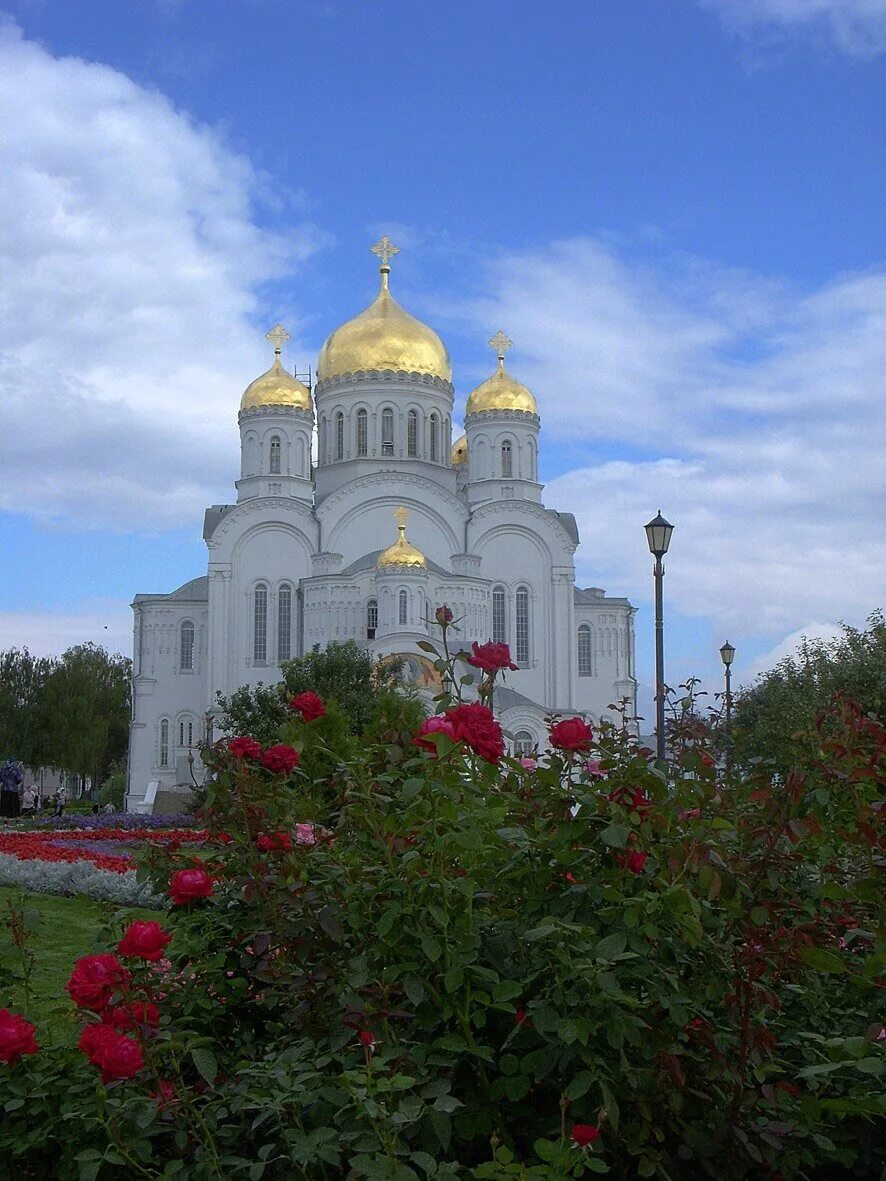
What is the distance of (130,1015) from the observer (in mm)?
3301

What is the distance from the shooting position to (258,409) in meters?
42.3

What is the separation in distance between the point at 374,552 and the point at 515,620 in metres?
5.06

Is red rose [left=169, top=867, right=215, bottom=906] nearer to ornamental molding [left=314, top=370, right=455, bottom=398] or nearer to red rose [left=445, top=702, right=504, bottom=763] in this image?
red rose [left=445, top=702, right=504, bottom=763]

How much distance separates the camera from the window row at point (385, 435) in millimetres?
43031

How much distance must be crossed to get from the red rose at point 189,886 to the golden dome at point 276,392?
39203 millimetres

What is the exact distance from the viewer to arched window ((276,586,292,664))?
39.8 m

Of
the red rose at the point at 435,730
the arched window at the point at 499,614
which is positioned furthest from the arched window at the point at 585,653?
the red rose at the point at 435,730

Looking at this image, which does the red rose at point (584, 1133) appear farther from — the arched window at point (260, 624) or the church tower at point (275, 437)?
the church tower at point (275, 437)

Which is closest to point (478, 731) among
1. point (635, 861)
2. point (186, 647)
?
point (635, 861)

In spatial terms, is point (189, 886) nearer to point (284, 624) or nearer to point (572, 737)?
point (572, 737)

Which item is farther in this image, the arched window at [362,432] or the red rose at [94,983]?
the arched window at [362,432]

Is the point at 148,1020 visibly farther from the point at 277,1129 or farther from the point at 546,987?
the point at 546,987

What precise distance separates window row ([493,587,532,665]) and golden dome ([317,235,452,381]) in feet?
26.2

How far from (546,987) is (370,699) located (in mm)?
26146
